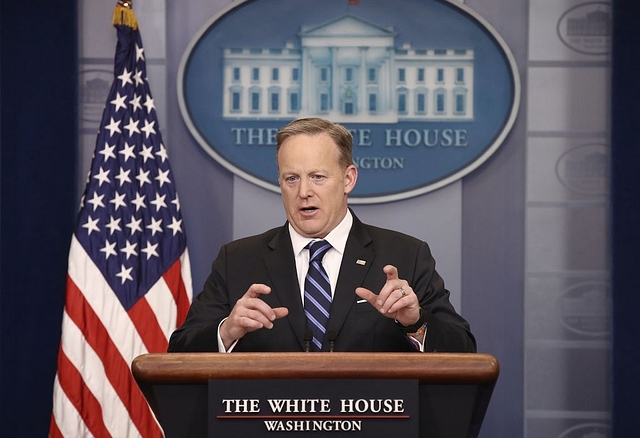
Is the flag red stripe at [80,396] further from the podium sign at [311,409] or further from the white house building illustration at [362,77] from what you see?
the podium sign at [311,409]

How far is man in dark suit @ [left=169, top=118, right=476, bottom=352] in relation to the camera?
88.0 inches

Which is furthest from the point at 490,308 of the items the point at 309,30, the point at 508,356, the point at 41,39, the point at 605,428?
the point at 41,39

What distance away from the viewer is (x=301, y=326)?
223 cm

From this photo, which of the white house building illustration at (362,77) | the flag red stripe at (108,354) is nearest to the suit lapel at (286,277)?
the flag red stripe at (108,354)

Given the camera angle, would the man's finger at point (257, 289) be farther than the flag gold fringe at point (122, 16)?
No

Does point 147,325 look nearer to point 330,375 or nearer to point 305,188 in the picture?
point 305,188

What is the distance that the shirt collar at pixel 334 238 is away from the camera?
7.89ft

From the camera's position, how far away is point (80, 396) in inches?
144

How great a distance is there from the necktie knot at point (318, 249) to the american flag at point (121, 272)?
1528 millimetres

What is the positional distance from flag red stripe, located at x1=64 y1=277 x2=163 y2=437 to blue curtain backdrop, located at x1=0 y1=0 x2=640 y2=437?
1.07ft

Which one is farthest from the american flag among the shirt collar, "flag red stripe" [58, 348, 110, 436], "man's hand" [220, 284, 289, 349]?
"man's hand" [220, 284, 289, 349]

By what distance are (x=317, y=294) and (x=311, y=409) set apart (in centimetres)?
77

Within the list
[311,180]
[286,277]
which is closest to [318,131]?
[311,180]
